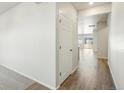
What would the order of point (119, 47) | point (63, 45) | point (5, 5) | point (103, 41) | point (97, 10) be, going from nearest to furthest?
point (119, 47)
point (63, 45)
point (5, 5)
point (97, 10)
point (103, 41)

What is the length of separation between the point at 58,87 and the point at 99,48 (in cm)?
536

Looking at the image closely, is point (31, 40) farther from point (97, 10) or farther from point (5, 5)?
point (97, 10)

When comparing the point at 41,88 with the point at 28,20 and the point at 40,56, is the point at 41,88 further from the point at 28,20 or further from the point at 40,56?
the point at 28,20

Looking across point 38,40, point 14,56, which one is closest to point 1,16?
point 14,56

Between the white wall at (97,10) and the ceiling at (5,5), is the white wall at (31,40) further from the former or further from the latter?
the white wall at (97,10)

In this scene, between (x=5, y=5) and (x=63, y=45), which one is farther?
(x=5, y=5)

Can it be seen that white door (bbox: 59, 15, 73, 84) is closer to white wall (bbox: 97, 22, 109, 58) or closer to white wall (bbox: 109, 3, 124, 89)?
white wall (bbox: 109, 3, 124, 89)

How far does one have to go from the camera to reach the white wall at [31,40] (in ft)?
8.59

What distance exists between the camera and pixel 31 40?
3098 mm

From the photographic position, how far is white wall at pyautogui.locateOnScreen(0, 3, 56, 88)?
262 centimetres

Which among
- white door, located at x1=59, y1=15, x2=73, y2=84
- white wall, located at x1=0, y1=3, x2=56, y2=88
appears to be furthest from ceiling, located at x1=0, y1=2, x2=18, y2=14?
white door, located at x1=59, y1=15, x2=73, y2=84

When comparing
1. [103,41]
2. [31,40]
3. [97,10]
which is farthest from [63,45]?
[103,41]

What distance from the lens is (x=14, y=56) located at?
12.5 ft

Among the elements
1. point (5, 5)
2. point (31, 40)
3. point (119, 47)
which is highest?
point (5, 5)
